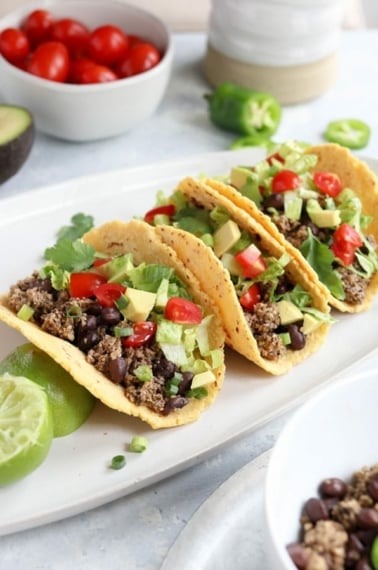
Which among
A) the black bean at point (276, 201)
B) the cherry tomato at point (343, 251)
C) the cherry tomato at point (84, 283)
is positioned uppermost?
the black bean at point (276, 201)

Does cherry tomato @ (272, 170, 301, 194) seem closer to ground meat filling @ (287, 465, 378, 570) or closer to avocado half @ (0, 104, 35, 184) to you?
avocado half @ (0, 104, 35, 184)

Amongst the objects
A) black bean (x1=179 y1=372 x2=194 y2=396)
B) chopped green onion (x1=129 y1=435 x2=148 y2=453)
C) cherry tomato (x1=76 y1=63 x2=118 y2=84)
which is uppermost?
black bean (x1=179 y1=372 x2=194 y2=396)

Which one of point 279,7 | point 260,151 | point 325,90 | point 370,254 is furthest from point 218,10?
point 370,254

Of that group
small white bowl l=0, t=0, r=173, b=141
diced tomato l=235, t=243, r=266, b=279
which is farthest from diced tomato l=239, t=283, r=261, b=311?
small white bowl l=0, t=0, r=173, b=141

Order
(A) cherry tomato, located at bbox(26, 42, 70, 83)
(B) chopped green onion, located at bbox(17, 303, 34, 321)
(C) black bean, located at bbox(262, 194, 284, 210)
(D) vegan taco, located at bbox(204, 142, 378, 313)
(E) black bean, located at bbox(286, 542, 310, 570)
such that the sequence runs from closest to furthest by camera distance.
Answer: (E) black bean, located at bbox(286, 542, 310, 570) → (B) chopped green onion, located at bbox(17, 303, 34, 321) → (D) vegan taco, located at bbox(204, 142, 378, 313) → (C) black bean, located at bbox(262, 194, 284, 210) → (A) cherry tomato, located at bbox(26, 42, 70, 83)

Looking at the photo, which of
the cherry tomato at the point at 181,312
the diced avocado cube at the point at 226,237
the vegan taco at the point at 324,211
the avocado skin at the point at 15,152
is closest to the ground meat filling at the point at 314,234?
the vegan taco at the point at 324,211

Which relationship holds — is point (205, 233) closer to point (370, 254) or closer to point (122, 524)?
point (370, 254)

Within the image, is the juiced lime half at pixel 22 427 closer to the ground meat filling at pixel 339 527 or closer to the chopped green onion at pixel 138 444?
the chopped green onion at pixel 138 444

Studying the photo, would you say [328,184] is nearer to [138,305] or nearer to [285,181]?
[285,181]
